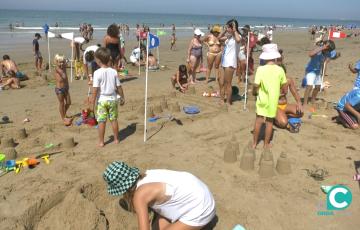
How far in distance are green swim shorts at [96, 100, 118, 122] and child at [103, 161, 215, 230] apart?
8.34 ft

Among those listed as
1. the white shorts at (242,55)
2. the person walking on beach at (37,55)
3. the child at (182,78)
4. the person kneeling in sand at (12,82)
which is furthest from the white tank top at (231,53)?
the person walking on beach at (37,55)

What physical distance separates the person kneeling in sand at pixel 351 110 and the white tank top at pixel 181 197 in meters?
4.66

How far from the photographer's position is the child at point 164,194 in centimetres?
314

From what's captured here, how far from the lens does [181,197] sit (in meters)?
3.30

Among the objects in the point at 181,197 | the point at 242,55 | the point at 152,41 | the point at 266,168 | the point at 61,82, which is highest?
the point at 152,41

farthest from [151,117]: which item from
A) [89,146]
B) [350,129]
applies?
[350,129]

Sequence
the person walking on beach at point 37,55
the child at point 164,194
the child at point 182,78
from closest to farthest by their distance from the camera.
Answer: the child at point 164,194 < the child at point 182,78 < the person walking on beach at point 37,55

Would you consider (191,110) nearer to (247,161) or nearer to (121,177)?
(247,161)

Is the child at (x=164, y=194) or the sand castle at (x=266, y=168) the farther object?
the sand castle at (x=266, y=168)

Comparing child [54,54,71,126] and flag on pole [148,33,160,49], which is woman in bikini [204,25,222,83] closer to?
flag on pole [148,33,160,49]

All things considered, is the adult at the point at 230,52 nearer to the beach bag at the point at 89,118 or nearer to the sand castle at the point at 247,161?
the beach bag at the point at 89,118

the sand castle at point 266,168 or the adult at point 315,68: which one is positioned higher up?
the adult at point 315,68

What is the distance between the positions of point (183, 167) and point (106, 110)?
1553 millimetres

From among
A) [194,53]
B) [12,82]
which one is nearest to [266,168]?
[194,53]
